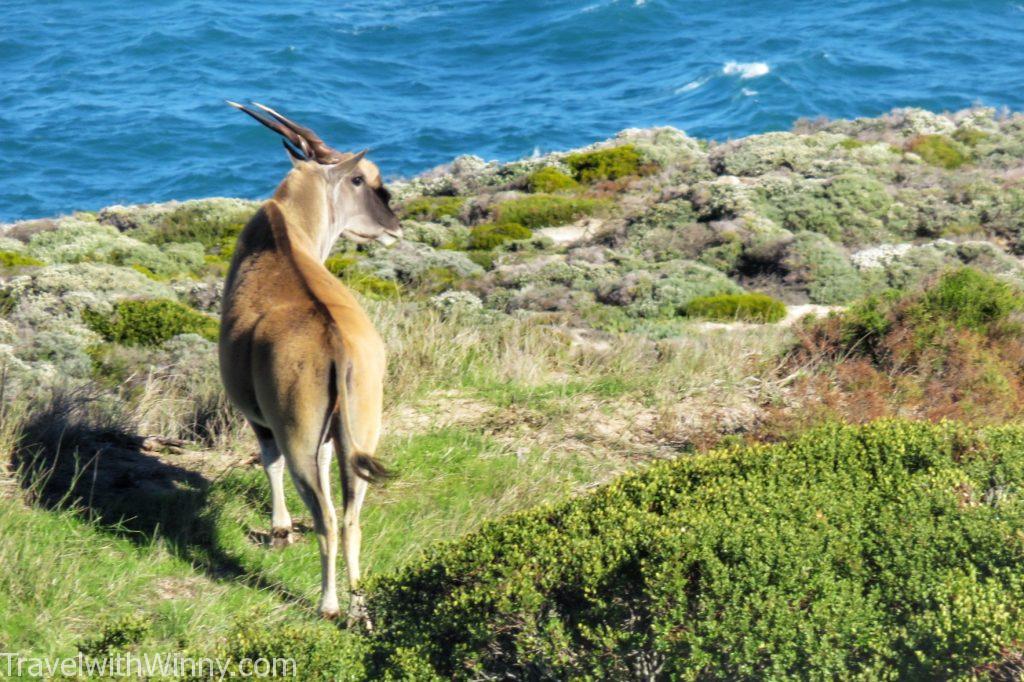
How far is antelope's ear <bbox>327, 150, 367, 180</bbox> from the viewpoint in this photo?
311 inches

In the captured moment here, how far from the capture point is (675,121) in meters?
67.6

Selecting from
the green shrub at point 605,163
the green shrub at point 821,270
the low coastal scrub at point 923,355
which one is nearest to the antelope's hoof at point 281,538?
the low coastal scrub at point 923,355

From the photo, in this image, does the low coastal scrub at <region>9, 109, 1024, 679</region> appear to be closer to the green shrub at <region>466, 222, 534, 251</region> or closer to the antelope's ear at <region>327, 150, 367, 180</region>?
the antelope's ear at <region>327, 150, 367, 180</region>

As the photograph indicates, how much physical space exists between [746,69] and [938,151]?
41.0 metres

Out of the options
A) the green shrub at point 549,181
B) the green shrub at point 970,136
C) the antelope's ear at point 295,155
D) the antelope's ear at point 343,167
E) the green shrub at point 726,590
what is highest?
the antelope's ear at point 295,155

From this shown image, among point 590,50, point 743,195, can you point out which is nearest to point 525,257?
point 743,195

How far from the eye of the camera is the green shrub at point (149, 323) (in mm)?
14969

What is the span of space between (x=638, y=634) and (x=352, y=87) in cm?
7629

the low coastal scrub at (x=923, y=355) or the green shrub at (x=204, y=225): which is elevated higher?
the low coastal scrub at (x=923, y=355)

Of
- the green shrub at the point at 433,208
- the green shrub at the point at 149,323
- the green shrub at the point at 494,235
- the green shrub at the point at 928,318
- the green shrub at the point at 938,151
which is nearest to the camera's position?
the green shrub at the point at 928,318

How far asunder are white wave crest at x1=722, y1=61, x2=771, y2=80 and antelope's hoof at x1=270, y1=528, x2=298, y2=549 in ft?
230

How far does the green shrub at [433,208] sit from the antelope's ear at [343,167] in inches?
1017

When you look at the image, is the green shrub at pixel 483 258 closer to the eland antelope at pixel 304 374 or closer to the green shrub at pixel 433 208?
the green shrub at pixel 433 208

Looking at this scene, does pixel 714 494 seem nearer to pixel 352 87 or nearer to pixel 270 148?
pixel 270 148
